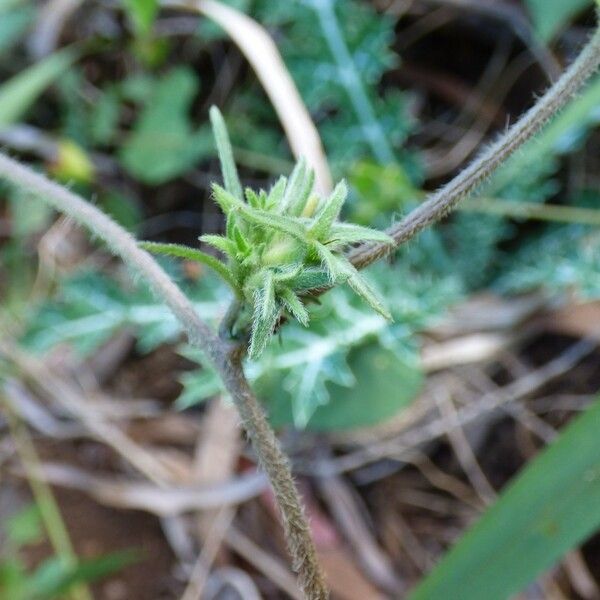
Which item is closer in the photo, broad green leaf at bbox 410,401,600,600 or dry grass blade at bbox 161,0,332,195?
broad green leaf at bbox 410,401,600,600

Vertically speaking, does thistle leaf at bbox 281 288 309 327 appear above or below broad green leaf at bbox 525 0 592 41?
below

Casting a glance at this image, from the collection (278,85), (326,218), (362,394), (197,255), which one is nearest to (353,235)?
(326,218)

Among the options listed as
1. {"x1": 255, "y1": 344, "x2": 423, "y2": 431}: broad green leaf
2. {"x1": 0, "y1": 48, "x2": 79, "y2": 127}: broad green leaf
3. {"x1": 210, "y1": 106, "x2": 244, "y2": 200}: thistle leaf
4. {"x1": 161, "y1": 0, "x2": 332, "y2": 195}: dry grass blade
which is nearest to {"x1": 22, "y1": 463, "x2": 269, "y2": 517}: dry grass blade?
{"x1": 255, "y1": 344, "x2": 423, "y2": 431}: broad green leaf

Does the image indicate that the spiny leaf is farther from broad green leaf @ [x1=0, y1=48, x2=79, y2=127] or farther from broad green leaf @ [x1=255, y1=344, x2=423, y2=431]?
broad green leaf @ [x1=0, y1=48, x2=79, y2=127]

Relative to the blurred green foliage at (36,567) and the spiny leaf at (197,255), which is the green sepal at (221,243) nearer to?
the spiny leaf at (197,255)

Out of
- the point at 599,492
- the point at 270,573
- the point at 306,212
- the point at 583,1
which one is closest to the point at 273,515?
the point at 270,573
